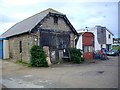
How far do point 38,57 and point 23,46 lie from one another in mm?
3883

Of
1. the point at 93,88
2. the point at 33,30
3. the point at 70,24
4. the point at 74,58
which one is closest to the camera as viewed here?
the point at 93,88

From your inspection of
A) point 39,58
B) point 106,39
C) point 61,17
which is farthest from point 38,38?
point 106,39

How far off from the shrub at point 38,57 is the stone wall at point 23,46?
1.15 m

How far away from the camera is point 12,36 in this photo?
2617 cm

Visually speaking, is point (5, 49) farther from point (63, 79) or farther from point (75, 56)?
point (63, 79)

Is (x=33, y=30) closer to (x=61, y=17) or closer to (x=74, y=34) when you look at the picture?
(x=61, y=17)

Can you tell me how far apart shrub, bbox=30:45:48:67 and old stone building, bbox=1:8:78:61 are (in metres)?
1.15

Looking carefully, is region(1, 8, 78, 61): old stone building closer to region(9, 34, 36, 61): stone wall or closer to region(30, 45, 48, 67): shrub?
region(9, 34, 36, 61): stone wall

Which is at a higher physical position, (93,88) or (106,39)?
(106,39)

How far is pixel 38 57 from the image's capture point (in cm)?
1972

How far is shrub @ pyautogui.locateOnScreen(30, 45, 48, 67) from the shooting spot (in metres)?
19.4

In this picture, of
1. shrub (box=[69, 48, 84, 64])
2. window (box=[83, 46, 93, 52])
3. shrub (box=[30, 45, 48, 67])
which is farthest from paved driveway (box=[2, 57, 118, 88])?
window (box=[83, 46, 93, 52])

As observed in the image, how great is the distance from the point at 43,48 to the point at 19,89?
1180cm

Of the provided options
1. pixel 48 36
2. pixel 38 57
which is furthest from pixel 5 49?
pixel 38 57
